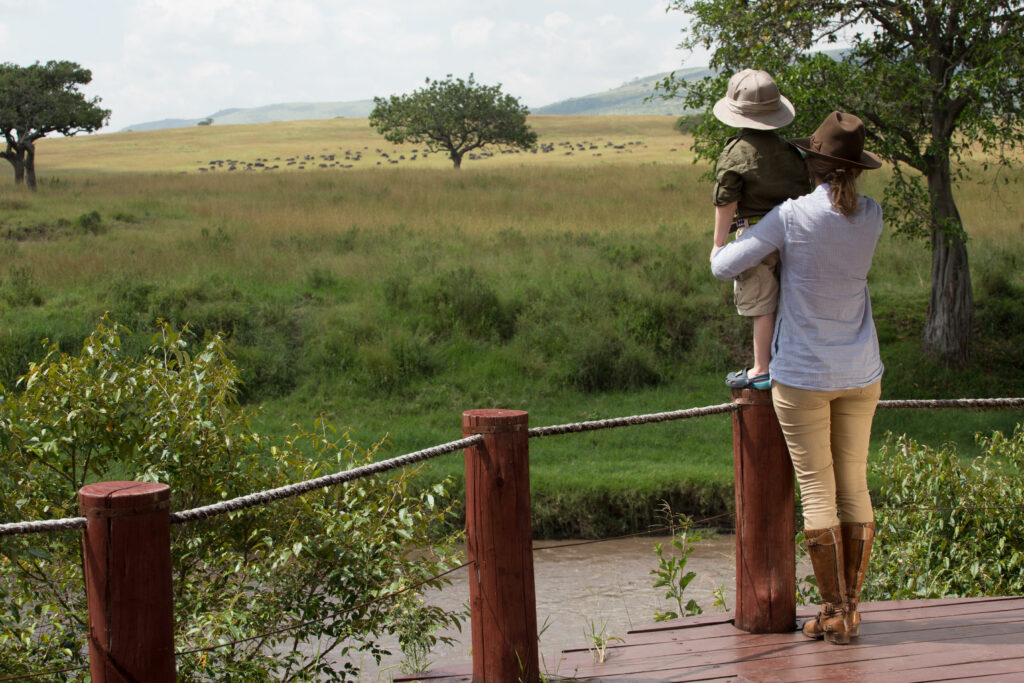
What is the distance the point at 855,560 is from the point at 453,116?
4224 cm

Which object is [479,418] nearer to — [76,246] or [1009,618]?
[1009,618]

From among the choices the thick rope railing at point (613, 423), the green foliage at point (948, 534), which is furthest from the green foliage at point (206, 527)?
the green foliage at point (948, 534)

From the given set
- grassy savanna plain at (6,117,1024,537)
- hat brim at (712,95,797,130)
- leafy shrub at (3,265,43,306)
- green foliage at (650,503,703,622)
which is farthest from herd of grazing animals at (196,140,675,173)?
hat brim at (712,95,797,130)

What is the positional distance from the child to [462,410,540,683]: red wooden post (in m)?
1.03

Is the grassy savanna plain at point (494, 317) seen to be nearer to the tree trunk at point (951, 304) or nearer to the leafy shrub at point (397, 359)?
the leafy shrub at point (397, 359)

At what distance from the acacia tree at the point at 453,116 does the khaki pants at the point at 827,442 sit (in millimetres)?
41732

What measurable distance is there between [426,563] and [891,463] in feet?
13.5

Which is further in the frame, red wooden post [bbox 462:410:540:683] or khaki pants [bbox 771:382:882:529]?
khaki pants [bbox 771:382:882:529]

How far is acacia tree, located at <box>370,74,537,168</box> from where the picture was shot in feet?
146

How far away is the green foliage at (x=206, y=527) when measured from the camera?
4.43m

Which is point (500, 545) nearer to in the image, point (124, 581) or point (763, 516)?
point (763, 516)

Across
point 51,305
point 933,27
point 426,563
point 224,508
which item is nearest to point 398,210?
point 51,305

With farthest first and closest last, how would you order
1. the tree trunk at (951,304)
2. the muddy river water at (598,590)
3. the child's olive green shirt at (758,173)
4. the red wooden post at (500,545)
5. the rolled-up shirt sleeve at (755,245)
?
1. the tree trunk at (951,304)
2. the muddy river water at (598,590)
3. the child's olive green shirt at (758,173)
4. the rolled-up shirt sleeve at (755,245)
5. the red wooden post at (500,545)

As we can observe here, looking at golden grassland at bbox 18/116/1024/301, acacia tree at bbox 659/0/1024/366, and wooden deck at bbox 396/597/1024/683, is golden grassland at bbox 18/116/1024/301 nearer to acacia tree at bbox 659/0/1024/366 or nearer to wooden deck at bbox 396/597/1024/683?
acacia tree at bbox 659/0/1024/366
